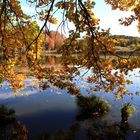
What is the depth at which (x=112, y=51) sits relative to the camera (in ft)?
23.1

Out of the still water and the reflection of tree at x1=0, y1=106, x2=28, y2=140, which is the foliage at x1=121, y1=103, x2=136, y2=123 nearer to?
the still water

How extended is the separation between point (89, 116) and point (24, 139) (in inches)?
211

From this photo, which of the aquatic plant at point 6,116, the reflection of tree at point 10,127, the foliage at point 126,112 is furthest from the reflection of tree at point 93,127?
the aquatic plant at point 6,116

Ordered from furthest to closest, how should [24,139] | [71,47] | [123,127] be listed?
[123,127]
[24,139]
[71,47]

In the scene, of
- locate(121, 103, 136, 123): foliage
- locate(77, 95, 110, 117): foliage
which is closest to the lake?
locate(121, 103, 136, 123): foliage

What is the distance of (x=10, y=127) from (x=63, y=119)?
3414mm

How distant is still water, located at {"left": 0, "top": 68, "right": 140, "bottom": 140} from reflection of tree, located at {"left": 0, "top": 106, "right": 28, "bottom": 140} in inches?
14.4

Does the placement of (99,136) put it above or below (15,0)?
below

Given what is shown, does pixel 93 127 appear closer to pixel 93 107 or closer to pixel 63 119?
pixel 63 119

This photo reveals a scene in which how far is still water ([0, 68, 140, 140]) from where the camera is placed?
1656cm

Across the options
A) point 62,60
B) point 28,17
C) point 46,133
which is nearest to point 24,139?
point 46,133

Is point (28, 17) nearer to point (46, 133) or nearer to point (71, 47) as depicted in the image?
point (71, 47)

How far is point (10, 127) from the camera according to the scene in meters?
17.6

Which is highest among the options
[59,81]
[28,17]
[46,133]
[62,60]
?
[28,17]
